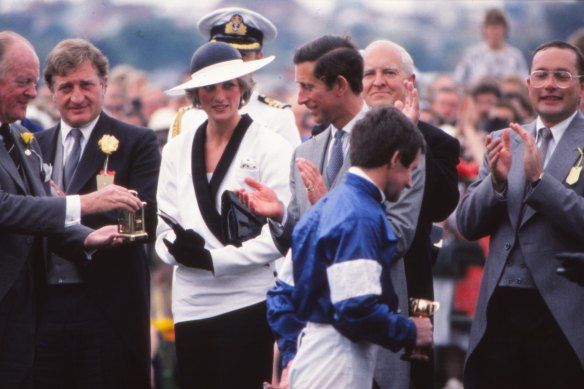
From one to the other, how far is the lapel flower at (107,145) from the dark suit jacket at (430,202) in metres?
1.85

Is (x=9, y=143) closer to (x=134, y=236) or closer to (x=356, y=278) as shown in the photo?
(x=134, y=236)

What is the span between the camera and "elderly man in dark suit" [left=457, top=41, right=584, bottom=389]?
7.35 metres

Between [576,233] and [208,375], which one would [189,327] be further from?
[576,233]

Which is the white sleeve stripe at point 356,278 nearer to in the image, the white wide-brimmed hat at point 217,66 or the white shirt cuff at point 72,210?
the white shirt cuff at point 72,210

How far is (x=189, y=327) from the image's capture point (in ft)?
26.8

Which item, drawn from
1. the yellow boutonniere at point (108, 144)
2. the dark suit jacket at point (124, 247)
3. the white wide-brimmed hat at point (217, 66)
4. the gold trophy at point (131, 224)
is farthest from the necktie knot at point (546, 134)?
the yellow boutonniere at point (108, 144)

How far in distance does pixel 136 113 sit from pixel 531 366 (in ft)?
26.8

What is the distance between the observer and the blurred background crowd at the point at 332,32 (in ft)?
43.8

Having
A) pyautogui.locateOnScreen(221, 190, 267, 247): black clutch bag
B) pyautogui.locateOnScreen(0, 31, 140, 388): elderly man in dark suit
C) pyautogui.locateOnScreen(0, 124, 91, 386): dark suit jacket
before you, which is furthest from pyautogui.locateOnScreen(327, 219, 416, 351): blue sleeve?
pyautogui.locateOnScreen(0, 124, 91, 386): dark suit jacket

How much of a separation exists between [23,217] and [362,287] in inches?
88.1

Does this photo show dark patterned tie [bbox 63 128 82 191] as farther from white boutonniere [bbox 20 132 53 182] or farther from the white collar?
the white collar

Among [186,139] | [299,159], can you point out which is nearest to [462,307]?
[186,139]

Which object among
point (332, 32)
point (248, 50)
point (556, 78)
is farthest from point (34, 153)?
point (332, 32)

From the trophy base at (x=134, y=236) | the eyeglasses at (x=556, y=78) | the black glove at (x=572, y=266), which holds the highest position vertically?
the eyeglasses at (x=556, y=78)
